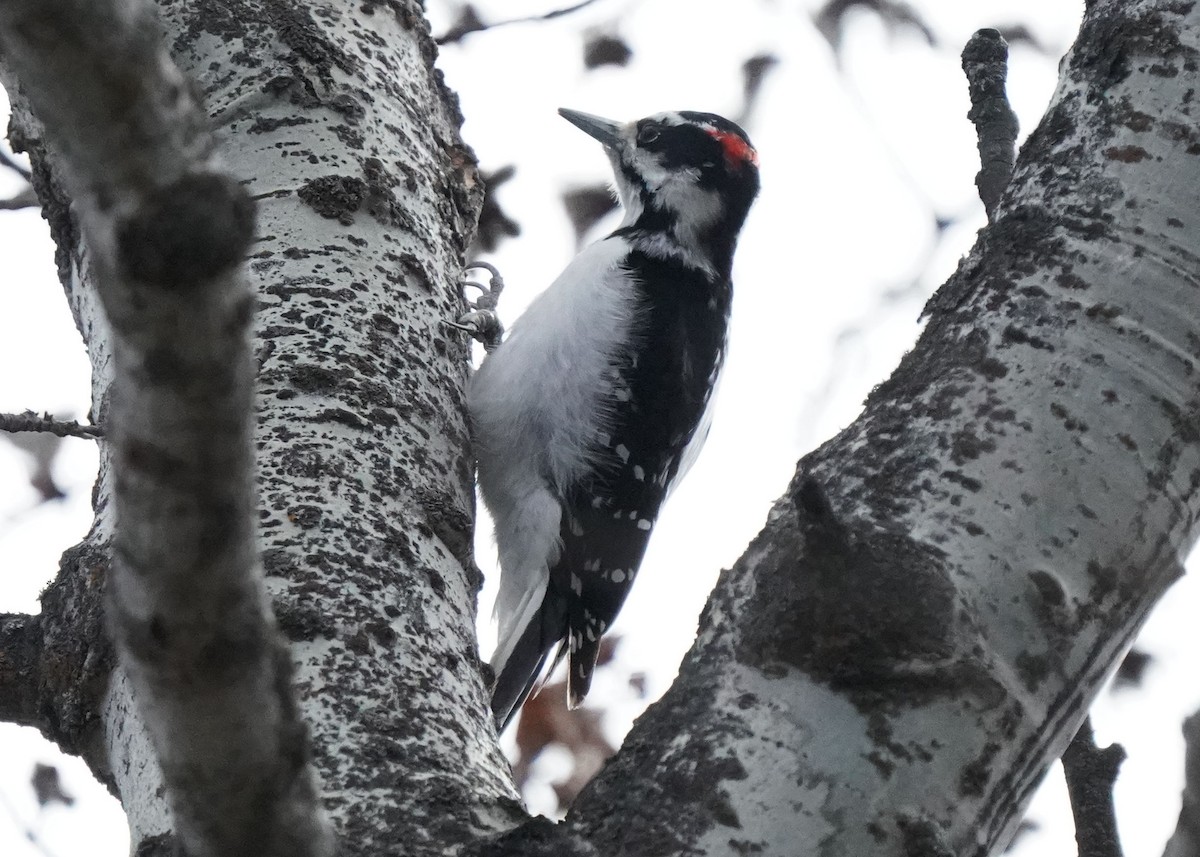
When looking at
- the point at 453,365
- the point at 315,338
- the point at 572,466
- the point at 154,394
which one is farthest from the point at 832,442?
the point at 572,466

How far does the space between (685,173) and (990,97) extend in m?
1.99

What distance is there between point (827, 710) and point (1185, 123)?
31.4 inches

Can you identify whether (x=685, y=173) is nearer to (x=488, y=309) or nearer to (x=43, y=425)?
(x=488, y=309)

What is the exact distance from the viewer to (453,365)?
2584mm

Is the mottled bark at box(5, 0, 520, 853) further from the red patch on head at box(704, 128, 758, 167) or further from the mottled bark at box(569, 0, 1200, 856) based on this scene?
the red patch on head at box(704, 128, 758, 167)

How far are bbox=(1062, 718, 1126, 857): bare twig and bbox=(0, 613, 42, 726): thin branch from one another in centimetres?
143

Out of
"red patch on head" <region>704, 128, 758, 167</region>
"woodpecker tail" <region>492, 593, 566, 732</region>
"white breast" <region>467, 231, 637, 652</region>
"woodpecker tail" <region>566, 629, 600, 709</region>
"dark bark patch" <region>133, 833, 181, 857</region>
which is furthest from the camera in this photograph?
"red patch on head" <region>704, 128, 758, 167</region>

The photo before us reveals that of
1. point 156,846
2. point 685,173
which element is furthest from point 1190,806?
point 685,173

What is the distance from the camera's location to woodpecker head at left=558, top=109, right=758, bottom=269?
4094mm

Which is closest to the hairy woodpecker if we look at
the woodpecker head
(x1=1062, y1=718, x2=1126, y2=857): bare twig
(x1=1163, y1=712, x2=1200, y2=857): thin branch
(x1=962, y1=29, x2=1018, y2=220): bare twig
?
the woodpecker head

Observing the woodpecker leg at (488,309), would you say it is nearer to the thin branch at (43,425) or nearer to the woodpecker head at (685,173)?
the woodpecker head at (685,173)

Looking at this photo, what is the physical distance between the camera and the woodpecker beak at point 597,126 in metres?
4.50

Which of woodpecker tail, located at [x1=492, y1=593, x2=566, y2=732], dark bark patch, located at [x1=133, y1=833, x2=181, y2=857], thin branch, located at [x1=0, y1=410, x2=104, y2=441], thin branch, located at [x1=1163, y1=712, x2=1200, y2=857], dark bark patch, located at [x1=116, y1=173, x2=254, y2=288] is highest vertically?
woodpecker tail, located at [x1=492, y1=593, x2=566, y2=732]

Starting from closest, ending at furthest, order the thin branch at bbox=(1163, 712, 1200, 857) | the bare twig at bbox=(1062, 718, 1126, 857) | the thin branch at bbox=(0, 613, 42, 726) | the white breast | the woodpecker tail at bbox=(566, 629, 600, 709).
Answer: the thin branch at bbox=(1163, 712, 1200, 857), the bare twig at bbox=(1062, 718, 1126, 857), the thin branch at bbox=(0, 613, 42, 726), the white breast, the woodpecker tail at bbox=(566, 629, 600, 709)
